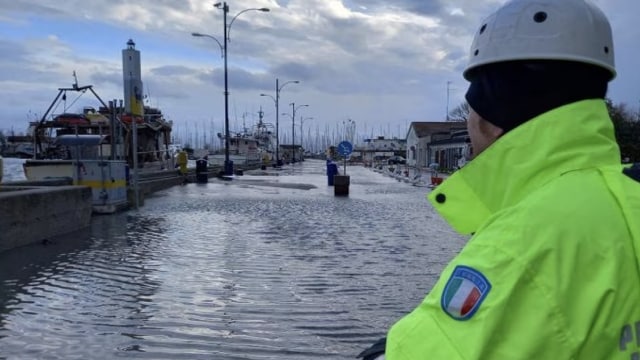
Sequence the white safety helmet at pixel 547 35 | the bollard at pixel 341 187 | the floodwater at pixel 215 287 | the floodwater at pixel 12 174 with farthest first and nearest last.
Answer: the floodwater at pixel 12 174
the bollard at pixel 341 187
the floodwater at pixel 215 287
the white safety helmet at pixel 547 35

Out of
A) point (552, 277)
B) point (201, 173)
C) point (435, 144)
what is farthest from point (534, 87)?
point (435, 144)

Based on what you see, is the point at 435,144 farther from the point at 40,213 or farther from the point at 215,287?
the point at 215,287

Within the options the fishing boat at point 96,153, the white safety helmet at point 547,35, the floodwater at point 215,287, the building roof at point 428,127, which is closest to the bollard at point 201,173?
the fishing boat at point 96,153

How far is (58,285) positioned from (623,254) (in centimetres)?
808

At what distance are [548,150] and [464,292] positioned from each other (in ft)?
1.33

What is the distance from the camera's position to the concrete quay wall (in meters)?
10.7

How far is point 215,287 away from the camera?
321 inches

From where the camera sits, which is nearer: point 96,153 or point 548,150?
point 548,150

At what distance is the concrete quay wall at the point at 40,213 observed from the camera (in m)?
10.7

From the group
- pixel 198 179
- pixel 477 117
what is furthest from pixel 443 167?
pixel 477 117

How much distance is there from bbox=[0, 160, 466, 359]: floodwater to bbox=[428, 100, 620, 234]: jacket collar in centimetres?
437

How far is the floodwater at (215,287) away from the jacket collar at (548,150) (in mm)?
4374

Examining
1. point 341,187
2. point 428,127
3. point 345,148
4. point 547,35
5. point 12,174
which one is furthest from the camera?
point 428,127

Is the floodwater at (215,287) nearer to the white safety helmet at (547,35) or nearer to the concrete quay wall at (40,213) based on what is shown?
the concrete quay wall at (40,213)
